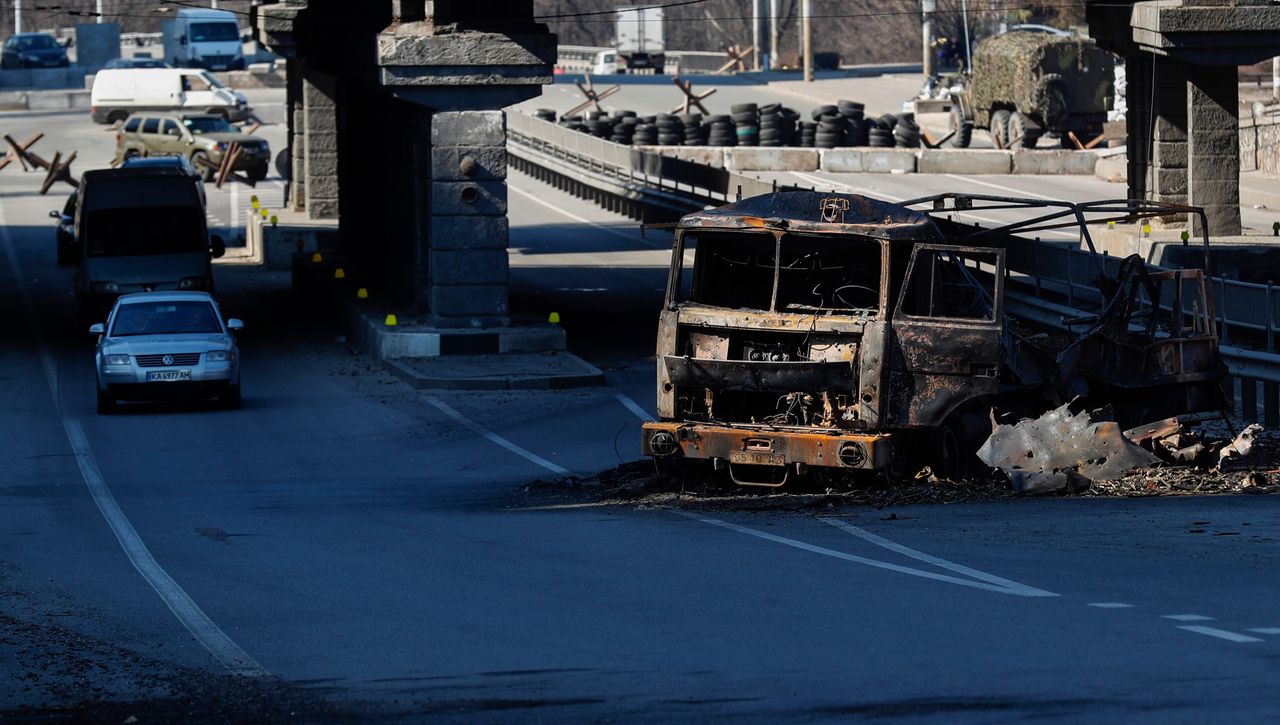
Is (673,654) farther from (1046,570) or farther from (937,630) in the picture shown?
(1046,570)

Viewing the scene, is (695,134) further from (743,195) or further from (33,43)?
(33,43)

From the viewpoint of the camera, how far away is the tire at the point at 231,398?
24.6 meters

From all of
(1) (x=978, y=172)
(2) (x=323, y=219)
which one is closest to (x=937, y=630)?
(2) (x=323, y=219)

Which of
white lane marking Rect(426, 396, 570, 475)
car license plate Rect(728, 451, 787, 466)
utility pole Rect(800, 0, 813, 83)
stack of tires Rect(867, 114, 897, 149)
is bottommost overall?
white lane marking Rect(426, 396, 570, 475)

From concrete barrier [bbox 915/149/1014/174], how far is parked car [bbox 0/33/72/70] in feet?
177

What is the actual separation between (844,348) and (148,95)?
207 feet

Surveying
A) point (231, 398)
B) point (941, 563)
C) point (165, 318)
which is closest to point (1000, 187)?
point (165, 318)

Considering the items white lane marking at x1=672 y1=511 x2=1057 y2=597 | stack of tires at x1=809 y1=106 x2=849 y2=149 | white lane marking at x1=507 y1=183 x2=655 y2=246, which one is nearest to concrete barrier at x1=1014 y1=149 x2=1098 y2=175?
stack of tires at x1=809 y1=106 x2=849 y2=149

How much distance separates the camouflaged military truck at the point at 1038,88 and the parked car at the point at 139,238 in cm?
→ 3196

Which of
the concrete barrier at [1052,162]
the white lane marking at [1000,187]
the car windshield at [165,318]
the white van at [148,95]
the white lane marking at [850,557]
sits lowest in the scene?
the white lane marking at [850,557]

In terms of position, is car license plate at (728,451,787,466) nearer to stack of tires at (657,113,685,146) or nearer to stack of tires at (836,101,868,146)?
stack of tires at (836,101,868,146)

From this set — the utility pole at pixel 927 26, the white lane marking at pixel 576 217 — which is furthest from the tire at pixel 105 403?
the utility pole at pixel 927 26

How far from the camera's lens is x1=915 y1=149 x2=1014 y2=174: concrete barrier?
5750 cm

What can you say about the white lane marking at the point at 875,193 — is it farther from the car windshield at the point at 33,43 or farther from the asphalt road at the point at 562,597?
the car windshield at the point at 33,43
